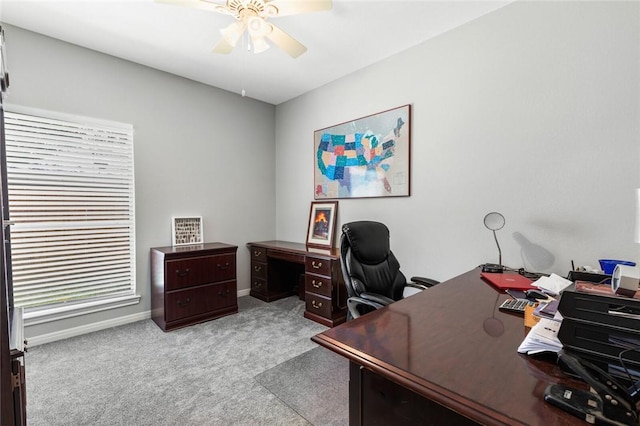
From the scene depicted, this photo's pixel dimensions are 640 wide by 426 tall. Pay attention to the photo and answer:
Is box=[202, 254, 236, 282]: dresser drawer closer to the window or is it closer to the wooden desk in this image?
the wooden desk

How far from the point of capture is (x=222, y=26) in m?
2.47

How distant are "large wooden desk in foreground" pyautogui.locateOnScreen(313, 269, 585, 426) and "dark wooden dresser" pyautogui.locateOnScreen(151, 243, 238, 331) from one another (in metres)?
2.38

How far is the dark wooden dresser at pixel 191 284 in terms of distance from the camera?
114 inches

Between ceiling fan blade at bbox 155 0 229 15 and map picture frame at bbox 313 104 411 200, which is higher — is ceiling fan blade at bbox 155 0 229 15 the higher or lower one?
the higher one

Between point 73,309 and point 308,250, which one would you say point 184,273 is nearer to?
point 73,309

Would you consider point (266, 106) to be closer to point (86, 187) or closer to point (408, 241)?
point (86, 187)

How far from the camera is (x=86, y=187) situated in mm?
2828

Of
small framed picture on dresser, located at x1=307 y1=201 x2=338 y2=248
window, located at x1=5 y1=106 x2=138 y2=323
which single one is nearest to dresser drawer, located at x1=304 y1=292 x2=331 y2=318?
small framed picture on dresser, located at x1=307 y1=201 x2=338 y2=248

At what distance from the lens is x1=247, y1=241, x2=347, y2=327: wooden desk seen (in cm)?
301

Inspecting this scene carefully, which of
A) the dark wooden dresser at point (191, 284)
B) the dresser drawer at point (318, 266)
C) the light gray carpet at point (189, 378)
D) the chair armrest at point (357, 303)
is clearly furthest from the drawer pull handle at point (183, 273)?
the chair armrest at point (357, 303)

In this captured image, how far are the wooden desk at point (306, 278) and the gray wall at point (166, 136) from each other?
333 millimetres

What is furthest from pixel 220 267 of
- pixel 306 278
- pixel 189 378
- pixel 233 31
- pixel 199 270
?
pixel 233 31

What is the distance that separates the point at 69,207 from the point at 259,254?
2051mm

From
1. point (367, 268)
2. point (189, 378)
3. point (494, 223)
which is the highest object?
point (494, 223)
